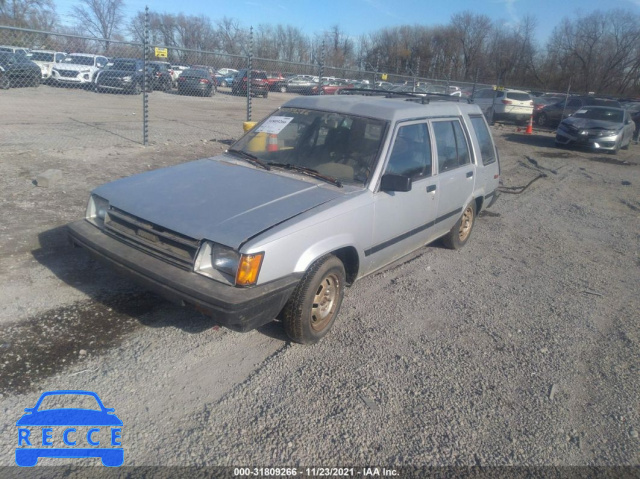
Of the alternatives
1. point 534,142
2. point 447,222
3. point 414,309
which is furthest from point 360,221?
point 534,142

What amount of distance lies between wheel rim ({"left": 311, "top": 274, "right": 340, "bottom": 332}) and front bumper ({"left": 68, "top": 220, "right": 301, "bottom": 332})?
389mm

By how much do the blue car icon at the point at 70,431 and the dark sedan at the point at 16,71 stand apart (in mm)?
18911

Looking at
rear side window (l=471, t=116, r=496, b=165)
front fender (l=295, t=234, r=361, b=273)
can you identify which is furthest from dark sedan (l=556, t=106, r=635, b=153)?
front fender (l=295, t=234, r=361, b=273)

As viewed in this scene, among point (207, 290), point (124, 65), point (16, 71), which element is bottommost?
point (207, 290)

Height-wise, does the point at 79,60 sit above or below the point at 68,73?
above

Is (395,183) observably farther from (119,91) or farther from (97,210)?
(119,91)

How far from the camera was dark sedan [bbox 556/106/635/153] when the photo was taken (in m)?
16.0

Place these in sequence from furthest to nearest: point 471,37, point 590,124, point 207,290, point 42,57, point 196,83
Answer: point 471,37, point 196,83, point 42,57, point 590,124, point 207,290

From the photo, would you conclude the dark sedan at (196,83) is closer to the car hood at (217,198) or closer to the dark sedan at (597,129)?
the dark sedan at (597,129)

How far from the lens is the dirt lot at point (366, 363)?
9.07 feet

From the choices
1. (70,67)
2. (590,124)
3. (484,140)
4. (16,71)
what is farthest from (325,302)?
(70,67)

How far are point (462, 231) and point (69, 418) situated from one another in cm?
476

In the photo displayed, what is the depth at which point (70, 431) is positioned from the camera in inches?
105

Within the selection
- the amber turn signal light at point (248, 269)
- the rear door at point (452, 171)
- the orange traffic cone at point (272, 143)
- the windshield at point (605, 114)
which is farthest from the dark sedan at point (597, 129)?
the amber turn signal light at point (248, 269)
